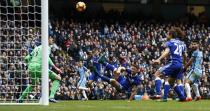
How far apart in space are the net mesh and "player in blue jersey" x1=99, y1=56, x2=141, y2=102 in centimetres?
497

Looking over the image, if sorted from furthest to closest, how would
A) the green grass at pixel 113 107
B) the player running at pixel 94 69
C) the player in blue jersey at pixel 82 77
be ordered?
the player running at pixel 94 69, the player in blue jersey at pixel 82 77, the green grass at pixel 113 107

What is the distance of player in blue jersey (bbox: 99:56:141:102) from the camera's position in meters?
23.2

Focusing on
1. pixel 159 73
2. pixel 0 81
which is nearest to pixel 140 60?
pixel 159 73

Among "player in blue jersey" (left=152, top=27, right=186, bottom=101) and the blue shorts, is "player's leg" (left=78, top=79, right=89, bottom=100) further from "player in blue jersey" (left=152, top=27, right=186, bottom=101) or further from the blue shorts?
the blue shorts

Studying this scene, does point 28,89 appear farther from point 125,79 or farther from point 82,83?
point 82,83

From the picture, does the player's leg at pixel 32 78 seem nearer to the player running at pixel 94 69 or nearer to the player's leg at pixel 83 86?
the player's leg at pixel 83 86

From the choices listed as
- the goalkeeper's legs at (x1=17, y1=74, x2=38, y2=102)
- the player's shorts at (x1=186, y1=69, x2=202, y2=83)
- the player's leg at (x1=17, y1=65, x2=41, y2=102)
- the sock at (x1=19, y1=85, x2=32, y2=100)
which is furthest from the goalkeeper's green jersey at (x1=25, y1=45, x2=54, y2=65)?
the player's shorts at (x1=186, y1=69, x2=202, y2=83)

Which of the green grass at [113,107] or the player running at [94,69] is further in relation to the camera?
the player running at [94,69]

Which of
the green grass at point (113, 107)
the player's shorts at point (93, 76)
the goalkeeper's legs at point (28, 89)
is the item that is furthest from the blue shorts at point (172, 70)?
the player's shorts at point (93, 76)

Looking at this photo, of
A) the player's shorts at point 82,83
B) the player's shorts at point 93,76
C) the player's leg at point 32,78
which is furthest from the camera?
the player's shorts at point 93,76

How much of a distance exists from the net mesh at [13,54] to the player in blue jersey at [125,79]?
196 inches

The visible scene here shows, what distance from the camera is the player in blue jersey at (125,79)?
76.0 feet

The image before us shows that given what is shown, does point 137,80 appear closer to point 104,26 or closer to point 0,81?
point 0,81

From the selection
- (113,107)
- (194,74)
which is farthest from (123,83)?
(113,107)
